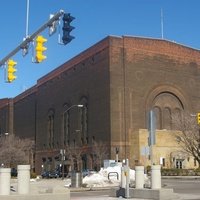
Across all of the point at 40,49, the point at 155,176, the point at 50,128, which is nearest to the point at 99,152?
the point at 50,128

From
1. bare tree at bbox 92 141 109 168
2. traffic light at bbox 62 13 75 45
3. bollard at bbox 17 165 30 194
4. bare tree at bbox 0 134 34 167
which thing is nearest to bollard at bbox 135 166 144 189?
bollard at bbox 17 165 30 194

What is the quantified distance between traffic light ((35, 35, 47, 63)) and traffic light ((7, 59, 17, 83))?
3.58 m

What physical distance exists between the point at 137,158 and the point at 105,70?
57.6ft

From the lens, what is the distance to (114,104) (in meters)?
92.4

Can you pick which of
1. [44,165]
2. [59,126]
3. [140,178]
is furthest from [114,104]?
[140,178]

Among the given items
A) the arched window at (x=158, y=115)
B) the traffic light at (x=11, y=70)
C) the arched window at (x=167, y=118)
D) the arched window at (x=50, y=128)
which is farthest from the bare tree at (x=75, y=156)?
the traffic light at (x=11, y=70)

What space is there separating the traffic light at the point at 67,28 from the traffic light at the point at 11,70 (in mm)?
5475

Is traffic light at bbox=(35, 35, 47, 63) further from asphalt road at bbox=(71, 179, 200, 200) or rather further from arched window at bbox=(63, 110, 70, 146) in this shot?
arched window at bbox=(63, 110, 70, 146)

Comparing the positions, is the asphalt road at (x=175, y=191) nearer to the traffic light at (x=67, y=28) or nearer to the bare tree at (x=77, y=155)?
the traffic light at (x=67, y=28)

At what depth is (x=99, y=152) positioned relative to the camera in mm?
91438

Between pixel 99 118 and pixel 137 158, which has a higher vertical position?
pixel 99 118

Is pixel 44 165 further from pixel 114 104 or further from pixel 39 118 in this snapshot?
pixel 114 104

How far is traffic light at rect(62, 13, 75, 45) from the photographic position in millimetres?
19344

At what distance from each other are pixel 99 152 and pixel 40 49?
71600mm
